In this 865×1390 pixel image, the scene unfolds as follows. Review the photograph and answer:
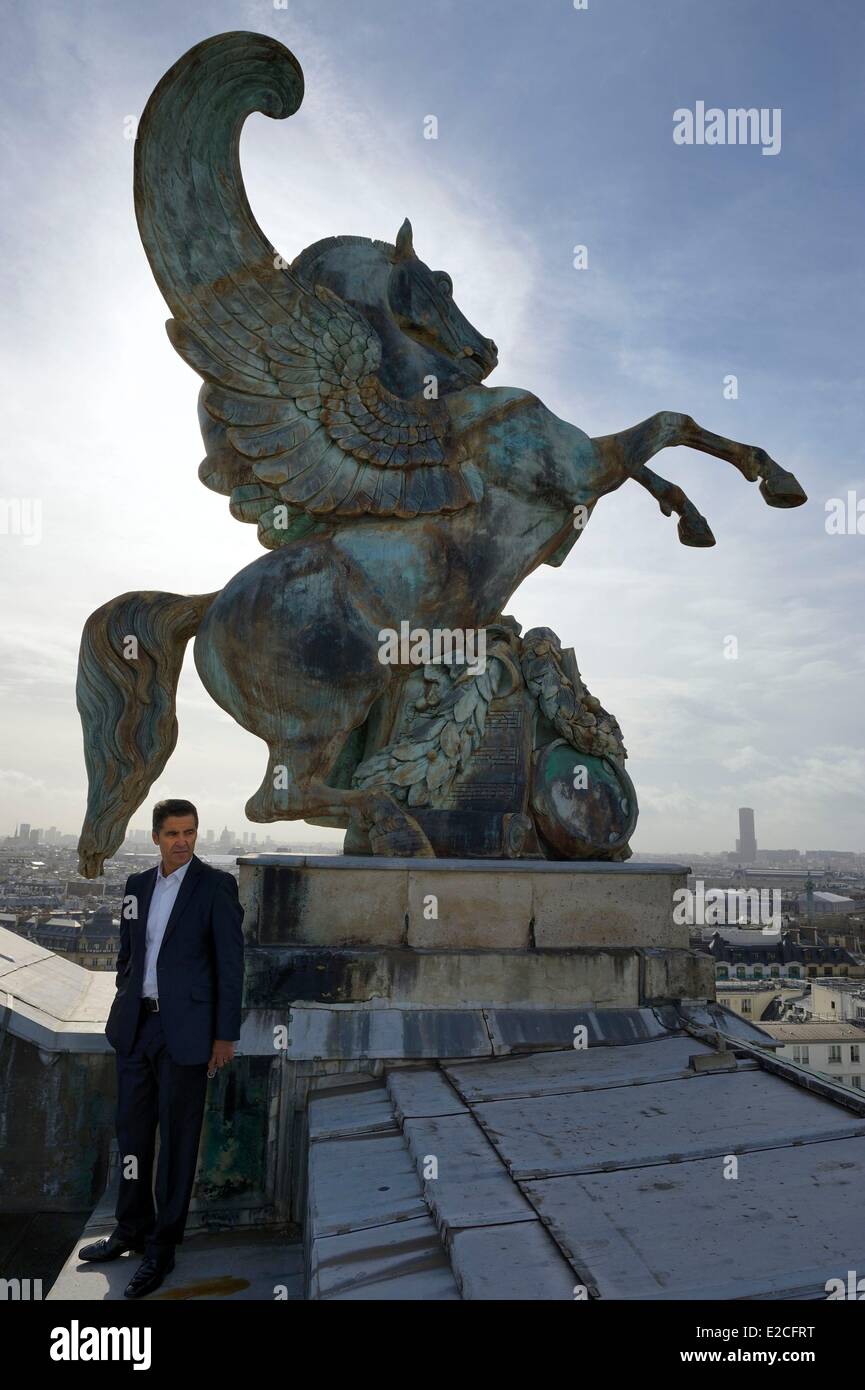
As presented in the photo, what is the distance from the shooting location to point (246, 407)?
5.15m

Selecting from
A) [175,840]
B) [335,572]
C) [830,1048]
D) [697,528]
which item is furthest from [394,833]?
Result: [830,1048]

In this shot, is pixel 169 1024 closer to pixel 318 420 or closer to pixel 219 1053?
pixel 219 1053

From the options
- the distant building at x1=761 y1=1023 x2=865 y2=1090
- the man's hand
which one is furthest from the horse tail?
the distant building at x1=761 y1=1023 x2=865 y2=1090

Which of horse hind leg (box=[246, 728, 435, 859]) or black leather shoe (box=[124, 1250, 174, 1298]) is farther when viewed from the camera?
horse hind leg (box=[246, 728, 435, 859])

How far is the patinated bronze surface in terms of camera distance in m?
5.01

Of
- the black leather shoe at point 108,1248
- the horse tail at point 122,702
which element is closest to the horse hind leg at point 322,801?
the horse tail at point 122,702

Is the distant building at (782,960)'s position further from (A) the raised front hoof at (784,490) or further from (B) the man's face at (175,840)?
(B) the man's face at (175,840)

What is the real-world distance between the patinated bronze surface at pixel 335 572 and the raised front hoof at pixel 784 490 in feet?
3.63

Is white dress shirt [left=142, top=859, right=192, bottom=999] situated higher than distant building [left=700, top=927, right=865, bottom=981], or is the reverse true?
white dress shirt [left=142, top=859, right=192, bottom=999]

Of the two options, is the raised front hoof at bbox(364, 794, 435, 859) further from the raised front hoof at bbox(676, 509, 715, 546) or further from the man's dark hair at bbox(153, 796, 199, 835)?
the raised front hoof at bbox(676, 509, 715, 546)

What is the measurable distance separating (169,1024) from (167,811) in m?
0.71

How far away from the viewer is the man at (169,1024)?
322 centimetres

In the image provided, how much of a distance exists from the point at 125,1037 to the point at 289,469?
3.00 metres

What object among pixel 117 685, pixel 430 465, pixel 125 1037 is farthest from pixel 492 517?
pixel 125 1037
